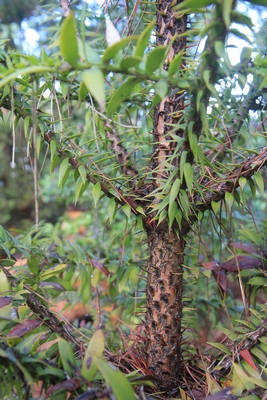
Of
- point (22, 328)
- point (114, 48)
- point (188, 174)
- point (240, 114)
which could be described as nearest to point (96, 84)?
point (114, 48)

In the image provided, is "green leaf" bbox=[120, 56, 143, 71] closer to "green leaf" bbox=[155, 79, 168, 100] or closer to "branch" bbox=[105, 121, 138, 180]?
"green leaf" bbox=[155, 79, 168, 100]

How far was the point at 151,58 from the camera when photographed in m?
0.25

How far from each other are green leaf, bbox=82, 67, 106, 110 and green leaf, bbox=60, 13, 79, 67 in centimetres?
2

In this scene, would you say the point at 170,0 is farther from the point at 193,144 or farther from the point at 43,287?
the point at 43,287

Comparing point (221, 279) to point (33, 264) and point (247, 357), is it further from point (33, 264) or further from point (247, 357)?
point (33, 264)

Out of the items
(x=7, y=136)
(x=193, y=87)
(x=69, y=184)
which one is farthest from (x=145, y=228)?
(x=7, y=136)

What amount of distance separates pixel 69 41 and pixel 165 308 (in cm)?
35

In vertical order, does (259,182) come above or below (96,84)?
below

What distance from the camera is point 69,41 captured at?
0.23 metres

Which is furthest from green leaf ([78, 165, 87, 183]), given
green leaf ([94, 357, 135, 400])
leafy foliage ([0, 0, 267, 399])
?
Answer: green leaf ([94, 357, 135, 400])

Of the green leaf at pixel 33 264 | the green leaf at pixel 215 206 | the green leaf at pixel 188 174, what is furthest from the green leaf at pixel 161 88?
the green leaf at pixel 33 264

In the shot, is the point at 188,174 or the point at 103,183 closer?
the point at 188,174

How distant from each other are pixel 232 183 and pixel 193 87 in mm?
171

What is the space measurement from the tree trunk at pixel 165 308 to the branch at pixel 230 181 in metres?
0.07
